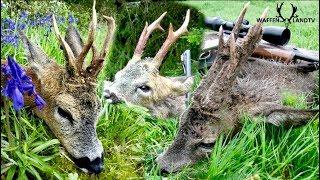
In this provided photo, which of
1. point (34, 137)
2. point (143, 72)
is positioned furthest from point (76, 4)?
point (34, 137)

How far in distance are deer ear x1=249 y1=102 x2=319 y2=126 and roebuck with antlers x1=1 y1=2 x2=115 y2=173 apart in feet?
4.51

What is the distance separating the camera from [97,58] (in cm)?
496

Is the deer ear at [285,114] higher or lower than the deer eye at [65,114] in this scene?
higher

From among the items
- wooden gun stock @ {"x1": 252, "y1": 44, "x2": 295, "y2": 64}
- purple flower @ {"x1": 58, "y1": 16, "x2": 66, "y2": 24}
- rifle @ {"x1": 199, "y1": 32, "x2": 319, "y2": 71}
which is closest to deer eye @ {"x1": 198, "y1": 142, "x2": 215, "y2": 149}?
rifle @ {"x1": 199, "y1": 32, "x2": 319, "y2": 71}

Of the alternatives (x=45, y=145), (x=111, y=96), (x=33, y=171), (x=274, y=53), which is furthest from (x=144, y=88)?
(x=33, y=171)

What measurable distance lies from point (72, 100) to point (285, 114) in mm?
1731

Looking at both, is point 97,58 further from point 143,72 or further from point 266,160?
point 143,72

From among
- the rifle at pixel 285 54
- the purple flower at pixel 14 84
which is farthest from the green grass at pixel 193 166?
the rifle at pixel 285 54

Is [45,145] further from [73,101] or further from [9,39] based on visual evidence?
[9,39]

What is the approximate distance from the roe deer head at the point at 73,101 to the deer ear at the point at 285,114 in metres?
1.37

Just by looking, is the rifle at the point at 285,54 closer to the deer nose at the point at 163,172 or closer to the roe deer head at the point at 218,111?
the roe deer head at the point at 218,111

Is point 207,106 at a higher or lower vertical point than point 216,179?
higher

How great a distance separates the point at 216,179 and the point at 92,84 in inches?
49.3

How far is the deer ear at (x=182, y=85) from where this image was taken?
7613 millimetres
